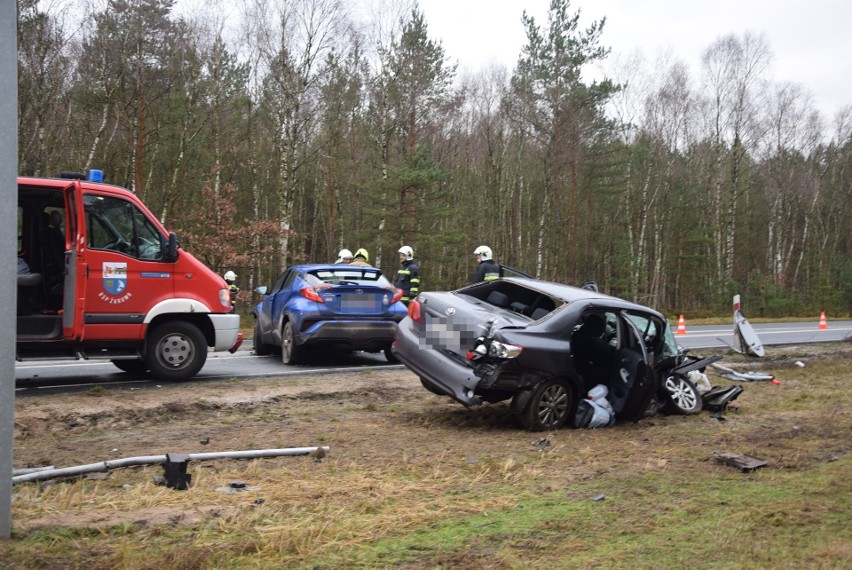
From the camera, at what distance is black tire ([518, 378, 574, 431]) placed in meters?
7.65

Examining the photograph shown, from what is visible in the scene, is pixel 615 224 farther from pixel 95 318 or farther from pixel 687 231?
pixel 95 318

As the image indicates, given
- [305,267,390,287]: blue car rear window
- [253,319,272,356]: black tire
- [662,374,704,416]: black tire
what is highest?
[305,267,390,287]: blue car rear window

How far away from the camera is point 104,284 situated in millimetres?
9250

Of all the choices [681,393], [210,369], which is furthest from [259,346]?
[681,393]

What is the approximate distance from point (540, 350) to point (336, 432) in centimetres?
214

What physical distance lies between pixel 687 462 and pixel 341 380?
521cm

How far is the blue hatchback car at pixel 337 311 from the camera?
11.4m

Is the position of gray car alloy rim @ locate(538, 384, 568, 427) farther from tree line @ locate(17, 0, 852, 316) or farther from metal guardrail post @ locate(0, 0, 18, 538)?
tree line @ locate(17, 0, 852, 316)

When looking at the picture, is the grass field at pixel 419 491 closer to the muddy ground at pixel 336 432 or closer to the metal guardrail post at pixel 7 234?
the muddy ground at pixel 336 432

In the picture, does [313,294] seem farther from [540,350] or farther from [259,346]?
[540,350]

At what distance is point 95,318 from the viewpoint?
30.2 feet

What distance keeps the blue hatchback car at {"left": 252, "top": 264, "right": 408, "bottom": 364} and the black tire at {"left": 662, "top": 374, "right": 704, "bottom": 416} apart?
4156 mm

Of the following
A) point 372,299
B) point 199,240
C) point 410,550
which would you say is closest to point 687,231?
point 199,240

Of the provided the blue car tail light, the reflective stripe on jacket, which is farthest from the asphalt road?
the reflective stripe on jacket
